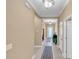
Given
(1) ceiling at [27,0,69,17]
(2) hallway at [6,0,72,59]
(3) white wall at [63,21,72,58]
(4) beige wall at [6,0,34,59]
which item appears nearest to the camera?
(4) beige wall at [6,0,34,59]

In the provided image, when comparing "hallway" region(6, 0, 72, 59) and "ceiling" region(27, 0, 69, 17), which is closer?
"hallway" region(6, 0, 72, 59)

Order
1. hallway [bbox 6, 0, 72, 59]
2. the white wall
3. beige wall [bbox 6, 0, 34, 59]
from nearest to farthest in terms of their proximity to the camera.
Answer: beige wall [bbox 6, 0, 34, 59] < hallway [bbox 6, 0, 72, 59] < the white wall

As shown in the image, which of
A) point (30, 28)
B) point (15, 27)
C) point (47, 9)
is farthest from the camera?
point (47, 9)

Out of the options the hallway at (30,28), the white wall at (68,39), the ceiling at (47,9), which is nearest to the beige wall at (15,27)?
the hallway at (30,28)

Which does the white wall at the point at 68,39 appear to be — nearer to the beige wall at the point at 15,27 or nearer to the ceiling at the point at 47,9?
the ceiling at the point at 47,9

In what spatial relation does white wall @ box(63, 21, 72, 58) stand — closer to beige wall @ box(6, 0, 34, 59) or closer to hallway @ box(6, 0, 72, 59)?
hallway @ box(6, 0, 72, 59)

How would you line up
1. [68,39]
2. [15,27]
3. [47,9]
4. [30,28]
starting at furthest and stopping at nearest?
[47,9] < [68,39] < [30,28] < [15,27]

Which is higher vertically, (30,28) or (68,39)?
(30,28)

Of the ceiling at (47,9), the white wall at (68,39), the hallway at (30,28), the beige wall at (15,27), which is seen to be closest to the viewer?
the beige wall at (15,27)

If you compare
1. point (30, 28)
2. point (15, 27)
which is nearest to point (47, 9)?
point (30, 28)

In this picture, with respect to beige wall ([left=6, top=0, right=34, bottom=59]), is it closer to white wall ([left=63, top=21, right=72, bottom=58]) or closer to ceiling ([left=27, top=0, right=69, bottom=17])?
ceiling ([left=27, top=0, right=69, bottom=17])

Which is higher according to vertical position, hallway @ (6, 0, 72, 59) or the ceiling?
the ceiling

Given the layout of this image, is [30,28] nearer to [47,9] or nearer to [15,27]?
[15,27]

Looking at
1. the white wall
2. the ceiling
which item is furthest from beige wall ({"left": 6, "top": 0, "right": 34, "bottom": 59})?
the white wall
